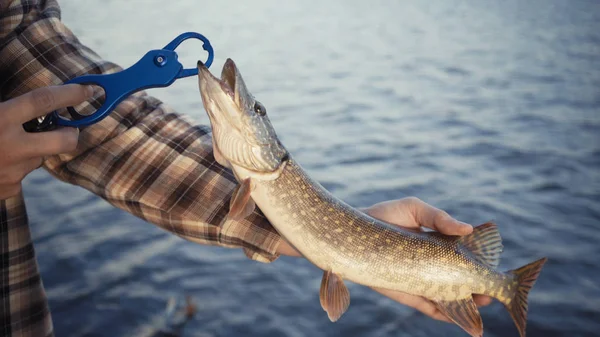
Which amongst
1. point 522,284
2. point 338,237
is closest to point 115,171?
point 338,237

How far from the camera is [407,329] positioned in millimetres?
4230

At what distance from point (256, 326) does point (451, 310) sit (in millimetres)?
2091

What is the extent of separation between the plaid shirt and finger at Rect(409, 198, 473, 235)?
72 cm

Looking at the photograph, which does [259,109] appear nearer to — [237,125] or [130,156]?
[237,125]

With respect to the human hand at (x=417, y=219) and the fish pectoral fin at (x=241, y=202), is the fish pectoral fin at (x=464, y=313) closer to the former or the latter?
the human hand at (x=417, y=219)

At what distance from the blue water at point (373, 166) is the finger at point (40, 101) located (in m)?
2.67

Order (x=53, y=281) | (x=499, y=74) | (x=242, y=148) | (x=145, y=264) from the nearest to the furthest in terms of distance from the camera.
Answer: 1. (x=242, y=148)
2. (x=53, y=281)
3. (x=145, y=264)
4. (x=499, y=74)

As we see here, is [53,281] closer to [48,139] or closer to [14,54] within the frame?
[14,54]

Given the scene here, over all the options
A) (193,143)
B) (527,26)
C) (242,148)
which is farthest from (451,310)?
(527,26)

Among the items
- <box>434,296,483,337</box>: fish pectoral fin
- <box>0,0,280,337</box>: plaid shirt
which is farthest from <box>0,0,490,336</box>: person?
<box>434,296,483,337</box>: fish pectoral fin

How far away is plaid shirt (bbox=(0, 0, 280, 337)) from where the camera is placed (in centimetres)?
221

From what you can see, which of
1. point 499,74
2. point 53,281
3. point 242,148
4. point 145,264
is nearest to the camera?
point 242,148

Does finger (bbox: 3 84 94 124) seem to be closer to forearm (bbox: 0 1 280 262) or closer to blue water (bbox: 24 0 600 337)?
forearm (bbox: 0 1 280 262)

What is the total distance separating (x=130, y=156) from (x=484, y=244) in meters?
1.60
